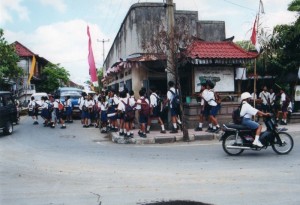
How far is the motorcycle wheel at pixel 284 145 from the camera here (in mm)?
9453

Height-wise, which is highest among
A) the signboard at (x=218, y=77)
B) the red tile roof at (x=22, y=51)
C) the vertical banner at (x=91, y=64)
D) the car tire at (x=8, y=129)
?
the red tile roof at (x=22, y=51)

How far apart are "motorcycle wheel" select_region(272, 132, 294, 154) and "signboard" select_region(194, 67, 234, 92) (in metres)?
6.23

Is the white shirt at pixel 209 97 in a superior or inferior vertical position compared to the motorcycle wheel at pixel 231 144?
superior

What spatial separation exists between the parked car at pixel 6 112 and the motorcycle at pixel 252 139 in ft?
30.8

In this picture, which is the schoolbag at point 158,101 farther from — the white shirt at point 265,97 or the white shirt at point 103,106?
the white shirt at point 265,97

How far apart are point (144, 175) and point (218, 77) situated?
900 centimetres

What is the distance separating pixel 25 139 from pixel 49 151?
3.38 metres

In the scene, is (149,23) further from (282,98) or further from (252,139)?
(252,139)

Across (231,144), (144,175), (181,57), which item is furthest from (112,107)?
(144,175)

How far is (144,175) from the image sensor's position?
755 centimetres

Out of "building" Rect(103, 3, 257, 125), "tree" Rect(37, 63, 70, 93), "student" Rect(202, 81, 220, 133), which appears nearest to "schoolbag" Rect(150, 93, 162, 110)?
"building" Rect(103, 3, 257, 125)

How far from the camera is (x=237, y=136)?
31.6ft

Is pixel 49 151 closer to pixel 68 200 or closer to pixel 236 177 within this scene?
pixel 68 200

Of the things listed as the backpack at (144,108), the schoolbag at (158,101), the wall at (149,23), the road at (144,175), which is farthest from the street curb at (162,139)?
the wall at (149,23)
